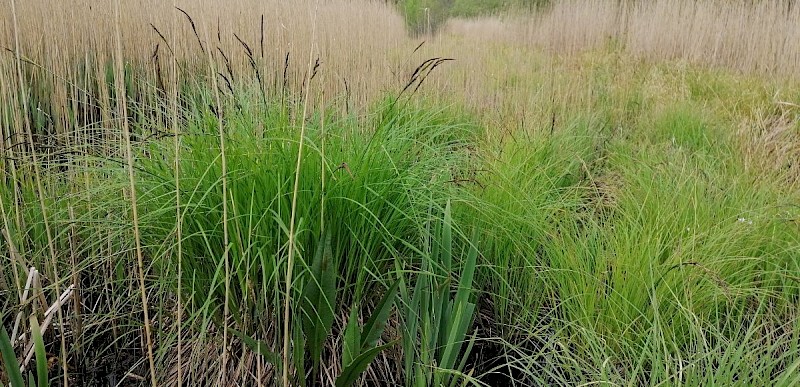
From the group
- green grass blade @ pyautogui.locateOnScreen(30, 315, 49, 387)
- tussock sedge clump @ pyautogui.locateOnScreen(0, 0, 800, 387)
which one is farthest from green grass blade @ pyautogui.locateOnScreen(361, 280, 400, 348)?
green grass blade @ pyautogui.locateOnScreen(30, 315, 49, 387)

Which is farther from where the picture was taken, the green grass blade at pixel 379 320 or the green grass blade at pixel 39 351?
the green grass blade at pixel 379 320

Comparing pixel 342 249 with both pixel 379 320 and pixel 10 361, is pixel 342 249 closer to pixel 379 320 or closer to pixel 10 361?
pixel 379 320

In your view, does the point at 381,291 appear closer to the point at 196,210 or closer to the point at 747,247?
the point at 196,210

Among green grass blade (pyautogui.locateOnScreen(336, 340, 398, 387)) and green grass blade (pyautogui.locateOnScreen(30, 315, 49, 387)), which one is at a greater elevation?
green grass blade (pyautogui.locateOnScreen(30, 315, 49, 387))

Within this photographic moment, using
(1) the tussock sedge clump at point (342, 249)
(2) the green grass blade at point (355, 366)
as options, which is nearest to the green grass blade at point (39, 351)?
(1) the tussock sedge clump at point (342, 249)

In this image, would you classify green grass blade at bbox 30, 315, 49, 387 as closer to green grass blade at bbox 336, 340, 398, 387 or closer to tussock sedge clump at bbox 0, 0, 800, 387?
tussock sedge clump at bbox 0, 0, 800, 387

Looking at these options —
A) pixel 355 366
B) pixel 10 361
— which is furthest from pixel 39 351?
pixel 355 366

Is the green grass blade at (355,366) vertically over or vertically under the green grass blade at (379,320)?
under

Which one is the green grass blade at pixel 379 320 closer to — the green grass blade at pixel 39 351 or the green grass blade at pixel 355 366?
the green grass blade at pixel 355 366

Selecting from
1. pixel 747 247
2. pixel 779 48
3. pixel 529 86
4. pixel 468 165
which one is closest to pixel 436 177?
pixel 468 165

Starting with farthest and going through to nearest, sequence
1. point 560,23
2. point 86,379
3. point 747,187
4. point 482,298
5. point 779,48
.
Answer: point 560,23, point 779,48, point 747,187, point 482,298, point 86,379

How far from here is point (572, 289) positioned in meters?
1.12

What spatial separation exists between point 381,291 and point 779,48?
13.8 feet

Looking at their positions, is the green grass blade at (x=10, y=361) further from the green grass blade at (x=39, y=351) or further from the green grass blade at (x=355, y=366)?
the green grass blade at (x=355, y=366)
